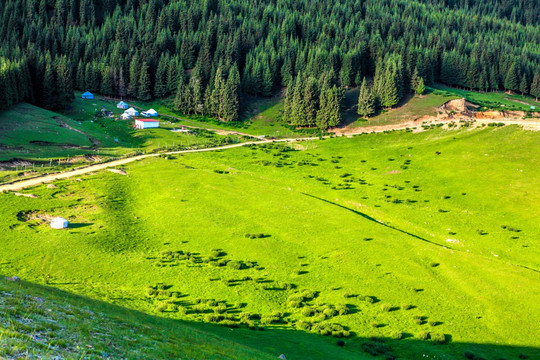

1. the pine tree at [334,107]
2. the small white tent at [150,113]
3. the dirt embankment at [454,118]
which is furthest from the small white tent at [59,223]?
the pine tree at [334,107]

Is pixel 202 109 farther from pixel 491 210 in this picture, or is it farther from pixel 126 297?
pixel 126 297

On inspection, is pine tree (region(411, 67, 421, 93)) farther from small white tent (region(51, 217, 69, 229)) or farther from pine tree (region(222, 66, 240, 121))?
small white tent (region(51, 217, 69, 229))

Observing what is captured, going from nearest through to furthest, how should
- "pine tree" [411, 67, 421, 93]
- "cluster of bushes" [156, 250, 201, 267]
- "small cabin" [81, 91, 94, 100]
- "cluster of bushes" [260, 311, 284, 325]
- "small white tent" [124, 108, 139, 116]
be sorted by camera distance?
1. "cluster of bushes" [260, 311, 284, 325]
2. "cluster of bushes" [156, 250, 201, 267]
3. "small white tent" [124, 108, 139, 116]
4. "pine tree" [411, 67, 421, 93]
5. "small cabin" [81, 91, 94, 100]

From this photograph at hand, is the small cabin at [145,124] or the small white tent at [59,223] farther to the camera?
the small cabin at [145,124]

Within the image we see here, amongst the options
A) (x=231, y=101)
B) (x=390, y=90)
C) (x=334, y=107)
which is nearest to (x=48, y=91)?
(x=231, y=101)

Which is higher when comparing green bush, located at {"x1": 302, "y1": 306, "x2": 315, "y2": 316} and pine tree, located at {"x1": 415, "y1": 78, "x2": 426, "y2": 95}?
pine tree, located at {"x1": 415, "y1": 78, "x2": 426, "y2": 95}

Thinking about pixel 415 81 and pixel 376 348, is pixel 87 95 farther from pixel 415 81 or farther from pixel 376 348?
pixel 376 348

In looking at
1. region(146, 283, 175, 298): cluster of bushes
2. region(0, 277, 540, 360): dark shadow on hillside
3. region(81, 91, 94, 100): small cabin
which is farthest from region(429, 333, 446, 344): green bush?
region(81, 91, 94, 100): small cabin

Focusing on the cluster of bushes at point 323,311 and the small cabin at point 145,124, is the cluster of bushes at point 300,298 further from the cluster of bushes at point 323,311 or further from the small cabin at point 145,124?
the small cabin at point 145,124

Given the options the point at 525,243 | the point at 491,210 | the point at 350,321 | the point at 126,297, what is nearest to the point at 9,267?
the point at 126,297
